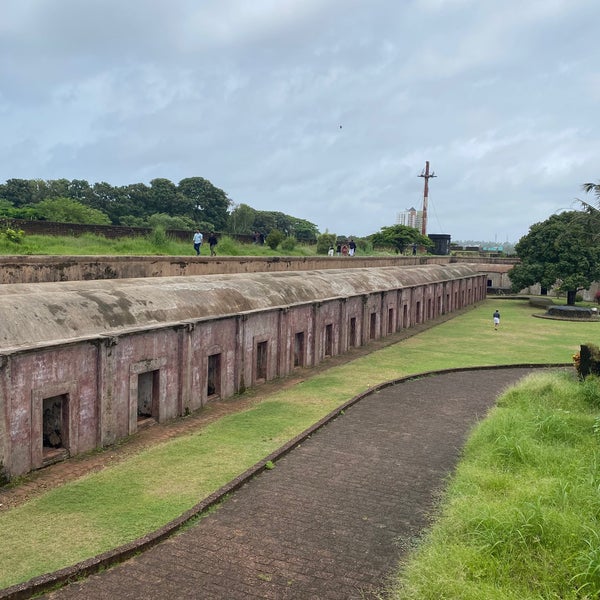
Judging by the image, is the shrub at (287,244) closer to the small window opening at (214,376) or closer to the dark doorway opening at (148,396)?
the small window opening at (214,376)

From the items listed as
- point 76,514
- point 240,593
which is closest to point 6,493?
point 76,514

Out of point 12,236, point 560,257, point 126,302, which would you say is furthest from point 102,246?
point 560,257

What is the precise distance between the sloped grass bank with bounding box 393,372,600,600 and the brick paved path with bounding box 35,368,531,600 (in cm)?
56

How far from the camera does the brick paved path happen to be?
24.1 ft

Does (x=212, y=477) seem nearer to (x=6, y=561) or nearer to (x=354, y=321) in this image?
(x=6, y=561)

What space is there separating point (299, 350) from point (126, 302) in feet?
27.7

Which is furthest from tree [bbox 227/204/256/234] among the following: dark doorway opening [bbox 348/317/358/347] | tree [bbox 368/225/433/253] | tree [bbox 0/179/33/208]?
dark doorway opening [bbox 348/317/358/347]

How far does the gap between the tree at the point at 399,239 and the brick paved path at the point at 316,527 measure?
5540 cm

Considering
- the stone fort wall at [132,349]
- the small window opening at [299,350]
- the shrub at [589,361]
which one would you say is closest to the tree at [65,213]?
the small window opening at [299,350]

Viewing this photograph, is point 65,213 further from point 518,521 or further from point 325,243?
point 518,521

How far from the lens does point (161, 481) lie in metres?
10.4

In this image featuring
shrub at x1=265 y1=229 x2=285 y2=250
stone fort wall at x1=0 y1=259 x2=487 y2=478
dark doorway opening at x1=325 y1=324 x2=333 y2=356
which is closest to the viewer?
stone fort wall at x1=0 y1=259 x2=487 y2=478

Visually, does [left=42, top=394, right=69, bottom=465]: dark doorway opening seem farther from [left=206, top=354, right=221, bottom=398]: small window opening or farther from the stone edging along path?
[left=206, top=354, right=221, bottom=398]: small window opening

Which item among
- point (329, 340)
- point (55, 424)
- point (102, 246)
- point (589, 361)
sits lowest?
point (55, 424)
